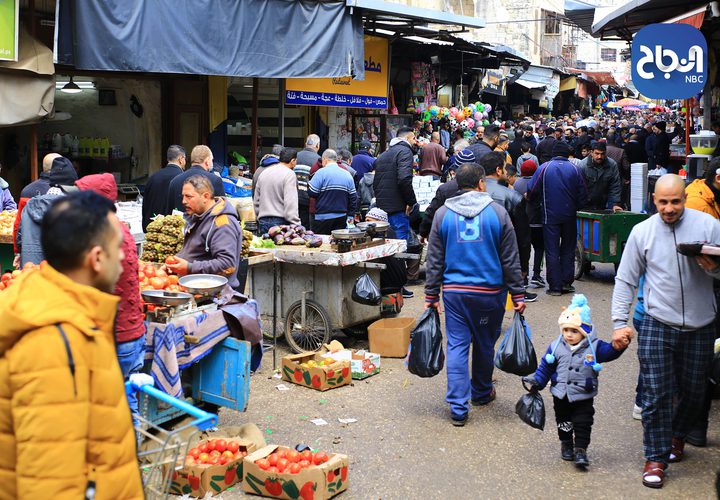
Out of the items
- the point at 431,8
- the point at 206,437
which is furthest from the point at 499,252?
the point at 431,8

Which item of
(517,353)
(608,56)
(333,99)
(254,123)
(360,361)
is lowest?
(360,361)

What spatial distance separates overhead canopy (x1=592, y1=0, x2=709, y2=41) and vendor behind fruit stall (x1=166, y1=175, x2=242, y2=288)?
6797mm

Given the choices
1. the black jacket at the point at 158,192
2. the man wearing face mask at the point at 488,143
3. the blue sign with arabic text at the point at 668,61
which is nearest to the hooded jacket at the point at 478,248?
the blue sign with arabic text at the point at 668,61

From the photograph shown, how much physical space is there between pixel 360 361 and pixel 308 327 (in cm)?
105

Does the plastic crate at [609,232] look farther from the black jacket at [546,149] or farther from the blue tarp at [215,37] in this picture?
the blue tarp at [215,37]

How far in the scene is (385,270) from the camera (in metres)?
10.0

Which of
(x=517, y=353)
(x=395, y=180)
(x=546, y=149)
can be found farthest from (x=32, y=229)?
(x=546, y=149)

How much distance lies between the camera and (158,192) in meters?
10.2

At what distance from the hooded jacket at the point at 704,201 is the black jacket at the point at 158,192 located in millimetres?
5758

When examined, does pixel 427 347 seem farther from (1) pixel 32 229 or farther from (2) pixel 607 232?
(2) pixel 607 232

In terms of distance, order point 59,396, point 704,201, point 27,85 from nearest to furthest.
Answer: point 59,396 → point 704,201 → point 27,85

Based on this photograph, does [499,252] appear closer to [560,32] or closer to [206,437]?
[206,437]

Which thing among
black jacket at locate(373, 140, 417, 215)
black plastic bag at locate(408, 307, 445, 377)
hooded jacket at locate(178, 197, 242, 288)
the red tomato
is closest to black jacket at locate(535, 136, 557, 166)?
black jacket at locate(373, 140, 417, 215)

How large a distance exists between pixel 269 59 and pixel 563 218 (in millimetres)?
5312
